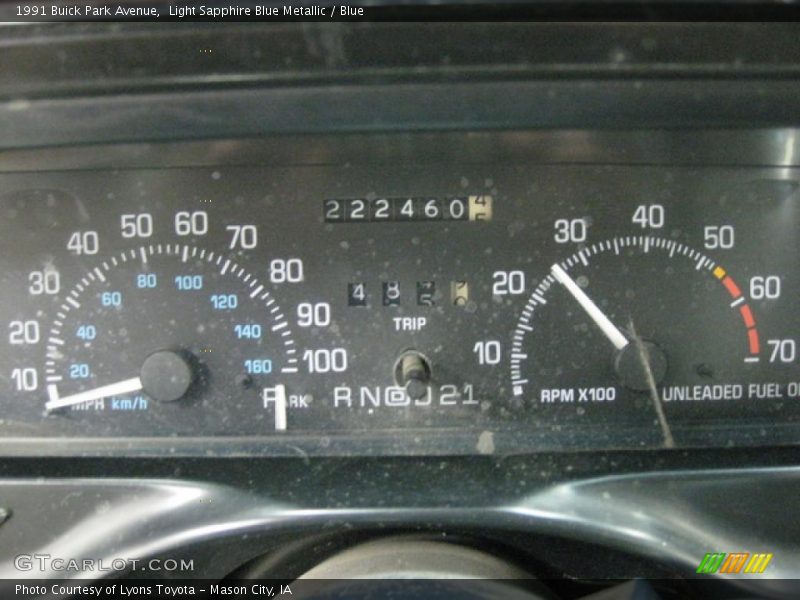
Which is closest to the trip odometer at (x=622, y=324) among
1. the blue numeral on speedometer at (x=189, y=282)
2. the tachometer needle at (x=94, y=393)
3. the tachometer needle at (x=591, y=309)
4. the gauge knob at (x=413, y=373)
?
the tachometer needle at (x=591, y=309)

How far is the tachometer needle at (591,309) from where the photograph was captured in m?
2.22

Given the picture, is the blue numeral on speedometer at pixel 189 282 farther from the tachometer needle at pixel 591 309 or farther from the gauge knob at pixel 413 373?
the tachometer needle at pixel 591 309

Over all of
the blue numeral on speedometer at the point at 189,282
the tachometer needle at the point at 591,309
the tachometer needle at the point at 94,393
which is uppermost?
the blue numeral on speedometer at the point at 189,282

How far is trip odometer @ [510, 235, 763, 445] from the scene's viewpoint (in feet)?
7.34

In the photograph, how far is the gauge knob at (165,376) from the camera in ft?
7.11

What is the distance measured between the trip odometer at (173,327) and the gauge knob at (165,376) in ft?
0.13

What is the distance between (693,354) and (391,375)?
2.46ft

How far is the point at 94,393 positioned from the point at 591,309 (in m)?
1.24

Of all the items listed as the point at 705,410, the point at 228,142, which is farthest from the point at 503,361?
the point at 228,142

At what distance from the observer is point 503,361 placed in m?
2.25

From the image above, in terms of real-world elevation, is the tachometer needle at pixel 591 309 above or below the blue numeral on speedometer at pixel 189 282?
below

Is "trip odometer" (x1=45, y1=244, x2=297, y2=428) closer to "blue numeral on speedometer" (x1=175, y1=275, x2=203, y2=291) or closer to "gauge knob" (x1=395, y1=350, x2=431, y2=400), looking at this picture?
"blue numeral on speedometer" (x1=175, y1=275, x2=203, y2=291)

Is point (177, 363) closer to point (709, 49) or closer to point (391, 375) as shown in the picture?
point (391, 375)

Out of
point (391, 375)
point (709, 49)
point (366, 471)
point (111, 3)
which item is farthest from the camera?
point (391, 375)
